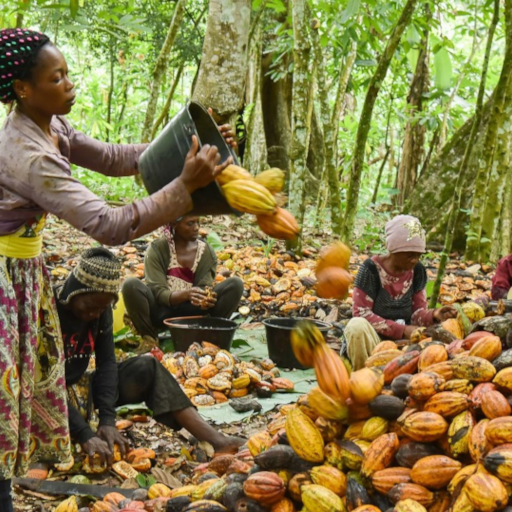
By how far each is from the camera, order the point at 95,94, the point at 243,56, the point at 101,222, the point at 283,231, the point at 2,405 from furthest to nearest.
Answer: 1. the point at 95,94
2. the point at 243,56
3. the point at 2,405
4. the point at 283,231
5. the point at 101,222

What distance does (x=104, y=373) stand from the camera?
283 centimetres

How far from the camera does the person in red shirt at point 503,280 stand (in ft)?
12.5

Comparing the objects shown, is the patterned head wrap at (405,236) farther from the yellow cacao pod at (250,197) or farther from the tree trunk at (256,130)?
the tree trunk at (256,130)

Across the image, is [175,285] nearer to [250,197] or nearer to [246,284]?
[246,284]

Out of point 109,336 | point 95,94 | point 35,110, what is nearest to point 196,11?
point 95,94

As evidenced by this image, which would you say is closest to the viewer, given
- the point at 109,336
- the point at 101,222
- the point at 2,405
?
the point at 101,222

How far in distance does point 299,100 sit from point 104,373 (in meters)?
3.03

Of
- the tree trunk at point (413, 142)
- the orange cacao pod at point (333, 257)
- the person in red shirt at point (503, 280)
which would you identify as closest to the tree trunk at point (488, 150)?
the person in red shirt at point (503, 280)

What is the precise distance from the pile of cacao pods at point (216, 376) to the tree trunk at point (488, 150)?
245 cm

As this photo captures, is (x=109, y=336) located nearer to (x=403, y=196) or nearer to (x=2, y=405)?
(x=2, y=405)

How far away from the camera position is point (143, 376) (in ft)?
9.52

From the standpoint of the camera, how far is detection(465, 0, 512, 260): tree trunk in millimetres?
4344

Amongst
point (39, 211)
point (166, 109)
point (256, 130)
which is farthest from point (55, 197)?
point (256, 130)

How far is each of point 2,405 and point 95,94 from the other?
9.71m
